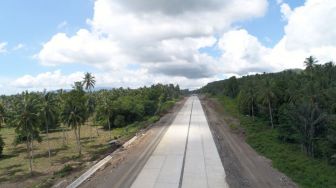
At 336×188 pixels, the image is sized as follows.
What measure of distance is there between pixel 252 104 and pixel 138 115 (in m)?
32.0

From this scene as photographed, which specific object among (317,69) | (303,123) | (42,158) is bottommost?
(42,158)

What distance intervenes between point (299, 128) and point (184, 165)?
29.7m

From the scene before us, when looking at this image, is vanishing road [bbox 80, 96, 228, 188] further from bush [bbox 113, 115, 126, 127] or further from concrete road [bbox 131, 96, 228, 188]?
bush [bbox 113, 115, 126, 127]

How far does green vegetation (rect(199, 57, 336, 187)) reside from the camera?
34.9 metres

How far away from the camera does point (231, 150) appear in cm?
4678

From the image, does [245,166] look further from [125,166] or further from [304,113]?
[304,113]

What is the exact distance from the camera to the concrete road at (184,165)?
102 feet

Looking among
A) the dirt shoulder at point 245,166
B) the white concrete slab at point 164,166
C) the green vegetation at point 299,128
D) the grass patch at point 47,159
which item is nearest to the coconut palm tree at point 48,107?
the grass patch at point 47,159

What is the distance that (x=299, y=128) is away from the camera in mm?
59688

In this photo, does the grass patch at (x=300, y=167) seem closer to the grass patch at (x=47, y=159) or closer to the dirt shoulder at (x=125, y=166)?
the dirt shoulder at (x=125, y=166)

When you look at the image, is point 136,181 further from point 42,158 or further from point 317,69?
point 317,69

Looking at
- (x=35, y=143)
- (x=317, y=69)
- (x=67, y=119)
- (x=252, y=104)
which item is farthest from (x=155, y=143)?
(x=317, y=69)

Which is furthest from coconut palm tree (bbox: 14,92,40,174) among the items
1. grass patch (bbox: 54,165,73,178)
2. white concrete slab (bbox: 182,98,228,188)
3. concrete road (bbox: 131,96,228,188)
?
white concrete slab (bbox: 182,98,228,188)

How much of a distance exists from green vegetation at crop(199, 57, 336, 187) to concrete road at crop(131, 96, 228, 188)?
20.9ft
